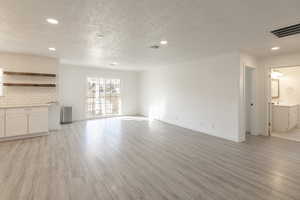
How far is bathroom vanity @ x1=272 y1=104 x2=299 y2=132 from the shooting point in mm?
5621

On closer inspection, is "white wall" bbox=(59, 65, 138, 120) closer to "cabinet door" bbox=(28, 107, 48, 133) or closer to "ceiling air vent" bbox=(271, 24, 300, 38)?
"cabinet door" bbox=(28, 107, 48, 133)

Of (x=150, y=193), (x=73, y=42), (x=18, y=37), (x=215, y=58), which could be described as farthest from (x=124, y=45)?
(x=150, y=193)

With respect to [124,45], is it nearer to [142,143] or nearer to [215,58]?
[142,143]

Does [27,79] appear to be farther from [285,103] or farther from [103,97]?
[285,103]

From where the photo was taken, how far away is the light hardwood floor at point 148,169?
2.21 meters

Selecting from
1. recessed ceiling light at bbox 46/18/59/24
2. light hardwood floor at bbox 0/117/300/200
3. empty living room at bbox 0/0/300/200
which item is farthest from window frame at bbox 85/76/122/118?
recessed ceiling light at bbox 46/18/59/24

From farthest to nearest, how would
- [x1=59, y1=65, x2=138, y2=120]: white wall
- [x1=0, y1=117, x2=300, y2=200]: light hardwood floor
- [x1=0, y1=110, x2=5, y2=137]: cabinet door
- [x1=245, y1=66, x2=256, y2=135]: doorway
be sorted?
[x1=59, y1=65, x2=138, y2=120]: white wall → [x1=245, y1=66, x2=256, y2=135]: doorway → [x1=0, y1=110, x2=5, y2=137]: cabinet door → [x1=0, y1=117, x2=300, y2=200]: light hardwood floor

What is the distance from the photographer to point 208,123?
526 centimetres

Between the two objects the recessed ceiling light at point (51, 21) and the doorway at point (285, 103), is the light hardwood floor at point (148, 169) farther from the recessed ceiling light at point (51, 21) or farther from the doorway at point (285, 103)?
the recessed ceiling light at point (51, 21)

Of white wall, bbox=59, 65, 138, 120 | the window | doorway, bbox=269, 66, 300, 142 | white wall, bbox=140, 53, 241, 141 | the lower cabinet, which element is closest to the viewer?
the lower cabinet

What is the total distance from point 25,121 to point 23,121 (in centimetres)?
5

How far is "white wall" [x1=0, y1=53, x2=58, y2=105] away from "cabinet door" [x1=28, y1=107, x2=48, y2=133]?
551 mm

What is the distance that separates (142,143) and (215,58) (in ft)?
11.5

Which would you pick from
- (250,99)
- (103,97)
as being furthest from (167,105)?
(103,97)
